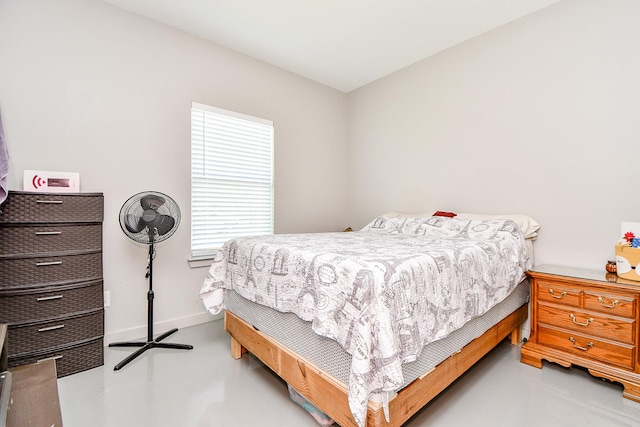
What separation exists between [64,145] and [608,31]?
13.7 feet

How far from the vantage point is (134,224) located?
217 cm

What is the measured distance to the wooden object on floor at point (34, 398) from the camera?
37.2 inches

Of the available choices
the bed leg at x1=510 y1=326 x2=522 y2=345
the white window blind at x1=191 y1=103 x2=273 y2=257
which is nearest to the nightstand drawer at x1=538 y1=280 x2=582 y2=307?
the bed leg at x1=510 y1=326 x2=522 y2=345

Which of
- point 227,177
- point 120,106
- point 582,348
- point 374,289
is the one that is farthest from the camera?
point 227,177

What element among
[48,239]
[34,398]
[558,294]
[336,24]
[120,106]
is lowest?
[34,398]

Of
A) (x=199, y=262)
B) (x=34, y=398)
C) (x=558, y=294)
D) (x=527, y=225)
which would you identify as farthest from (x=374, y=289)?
(x=199, y=262)

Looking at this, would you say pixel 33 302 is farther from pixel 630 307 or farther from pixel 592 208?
pixel 592 208

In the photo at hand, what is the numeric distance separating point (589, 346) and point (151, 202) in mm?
3232

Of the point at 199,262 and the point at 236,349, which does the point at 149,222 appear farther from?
the point at 236,349

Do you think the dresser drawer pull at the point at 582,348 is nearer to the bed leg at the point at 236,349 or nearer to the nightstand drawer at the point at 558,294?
the nightstand drawer at the point at 558,294

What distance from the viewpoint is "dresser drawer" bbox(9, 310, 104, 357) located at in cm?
180

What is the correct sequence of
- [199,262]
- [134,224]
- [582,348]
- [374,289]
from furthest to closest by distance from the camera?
[199,262] → [134,224] → [582,348] → [374,289]

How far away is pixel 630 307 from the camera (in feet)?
5.86

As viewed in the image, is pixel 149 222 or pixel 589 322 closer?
pixel 589 322
